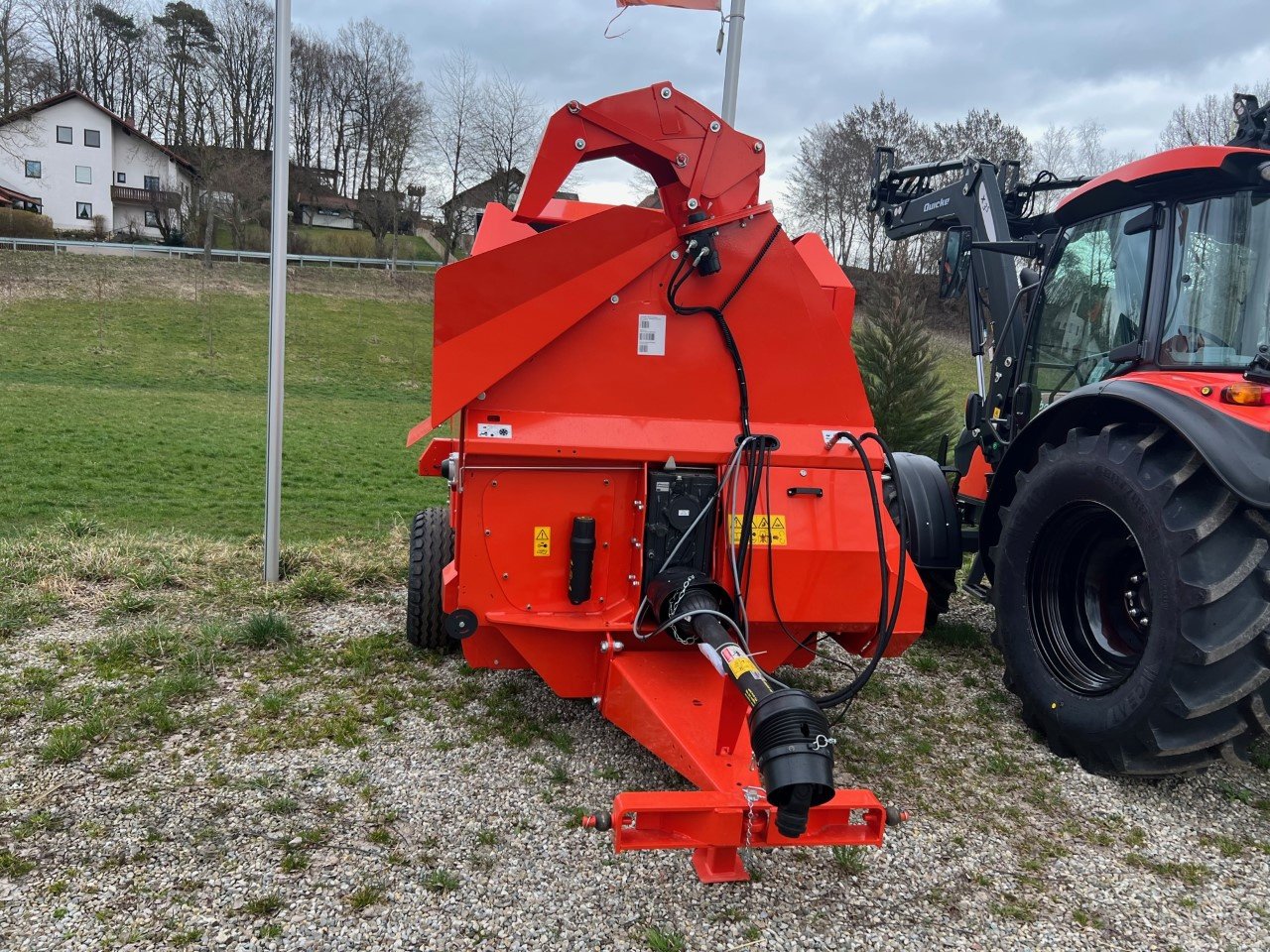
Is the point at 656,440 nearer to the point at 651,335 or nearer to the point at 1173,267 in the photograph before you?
the point at 651,335

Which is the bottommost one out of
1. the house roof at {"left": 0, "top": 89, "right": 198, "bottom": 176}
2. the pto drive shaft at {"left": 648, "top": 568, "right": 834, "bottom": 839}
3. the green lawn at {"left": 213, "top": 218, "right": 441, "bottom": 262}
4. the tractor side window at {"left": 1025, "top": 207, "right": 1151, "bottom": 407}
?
the pto drive shaft at {"left": 648, "top": 568, "right": 834, "bottom": 839}

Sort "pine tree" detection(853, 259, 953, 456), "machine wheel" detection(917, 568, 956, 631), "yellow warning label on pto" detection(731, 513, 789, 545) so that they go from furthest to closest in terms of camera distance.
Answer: "pine tree" detection(853, 259, 953, 456), "machine wheel" detection(917, 568, 956, 631), "yellow warning label on pto" detection(731, 513, 789, 545)

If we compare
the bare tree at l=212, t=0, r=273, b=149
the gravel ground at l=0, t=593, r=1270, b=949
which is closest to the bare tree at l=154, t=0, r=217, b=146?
the bare tree at l=212, t=0, r=273, b=149

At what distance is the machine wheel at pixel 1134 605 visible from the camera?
296 centimetres

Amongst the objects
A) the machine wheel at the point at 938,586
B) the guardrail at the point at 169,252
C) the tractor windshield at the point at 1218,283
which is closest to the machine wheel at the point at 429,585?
the machine wheel at the point at 938,586

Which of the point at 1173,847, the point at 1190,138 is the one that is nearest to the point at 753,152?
the point at 1173,847

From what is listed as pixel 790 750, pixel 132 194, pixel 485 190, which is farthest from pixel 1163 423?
pixel 132 194

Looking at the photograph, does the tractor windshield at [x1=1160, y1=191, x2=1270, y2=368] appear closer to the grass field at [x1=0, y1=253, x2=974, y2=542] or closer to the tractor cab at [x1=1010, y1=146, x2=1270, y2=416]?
the tractor cab at [x1=1010, y1=146, x2=1270, y2=416]

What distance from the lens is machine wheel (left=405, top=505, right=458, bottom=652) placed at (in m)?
4.30

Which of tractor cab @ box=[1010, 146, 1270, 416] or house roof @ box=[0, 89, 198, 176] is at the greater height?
house roof @ box=[0, 89, 198, 176]

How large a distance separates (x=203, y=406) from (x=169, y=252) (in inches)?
750

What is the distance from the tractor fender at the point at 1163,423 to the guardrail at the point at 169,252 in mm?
32602

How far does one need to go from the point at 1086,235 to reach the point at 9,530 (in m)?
9.22

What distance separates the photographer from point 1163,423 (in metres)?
3.29
